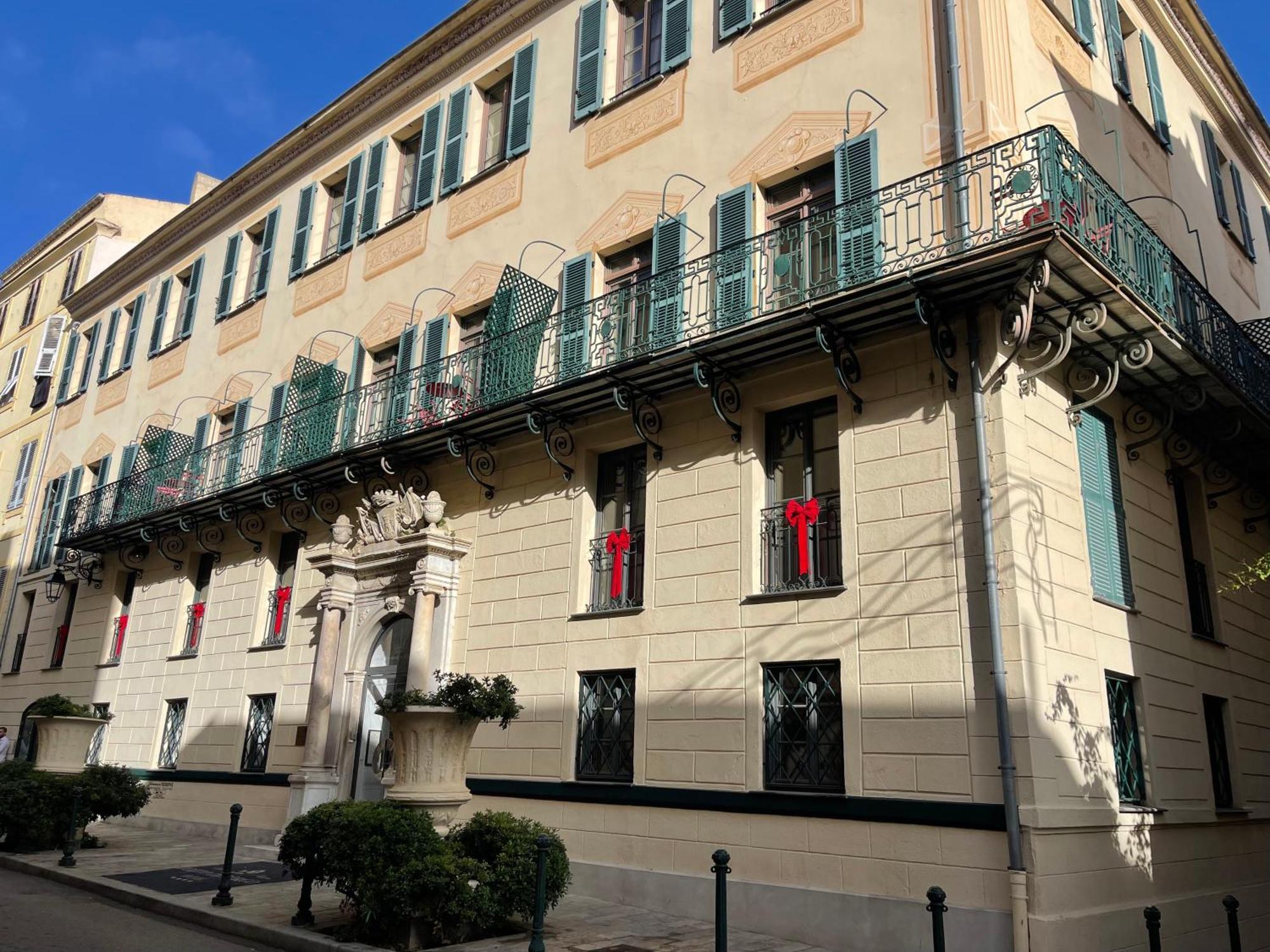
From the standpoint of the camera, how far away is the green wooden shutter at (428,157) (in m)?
18.2

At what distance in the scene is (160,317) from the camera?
25.5 m

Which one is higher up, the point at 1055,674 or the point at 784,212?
the point at 784,212

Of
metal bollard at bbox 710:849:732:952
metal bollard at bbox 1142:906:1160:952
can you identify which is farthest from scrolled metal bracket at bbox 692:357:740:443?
metal bollard at bbox 1142:906:1160:952

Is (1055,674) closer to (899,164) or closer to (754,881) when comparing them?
(754,881)

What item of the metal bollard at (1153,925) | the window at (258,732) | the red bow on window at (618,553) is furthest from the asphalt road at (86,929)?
the metal bollard at (1153,925)

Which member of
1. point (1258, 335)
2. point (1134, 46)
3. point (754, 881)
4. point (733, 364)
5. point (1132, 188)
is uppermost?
point (1134, 46)

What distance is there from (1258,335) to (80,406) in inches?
1093

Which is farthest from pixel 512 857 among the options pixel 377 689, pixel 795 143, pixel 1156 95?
pixel 1156 95

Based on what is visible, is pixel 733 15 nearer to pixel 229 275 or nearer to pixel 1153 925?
pixel 1153 925

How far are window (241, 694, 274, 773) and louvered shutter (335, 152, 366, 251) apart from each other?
28.4ft

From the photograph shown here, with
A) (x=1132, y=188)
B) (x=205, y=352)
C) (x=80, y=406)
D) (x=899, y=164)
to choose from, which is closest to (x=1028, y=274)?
(x=899, y=164)

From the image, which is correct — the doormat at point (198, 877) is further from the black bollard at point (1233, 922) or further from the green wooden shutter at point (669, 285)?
the black bollard at point (1233, 922)

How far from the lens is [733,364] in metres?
11.7

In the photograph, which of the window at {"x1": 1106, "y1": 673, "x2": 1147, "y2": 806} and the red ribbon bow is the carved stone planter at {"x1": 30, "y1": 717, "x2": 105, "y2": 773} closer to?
the red ribbon bow
